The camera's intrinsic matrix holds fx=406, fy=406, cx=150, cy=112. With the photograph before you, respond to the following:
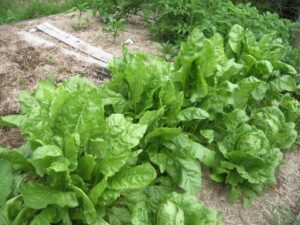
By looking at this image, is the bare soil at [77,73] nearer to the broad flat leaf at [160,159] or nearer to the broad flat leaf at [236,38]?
the broad flat leaf at [160,159]

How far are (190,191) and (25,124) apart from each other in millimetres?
1104

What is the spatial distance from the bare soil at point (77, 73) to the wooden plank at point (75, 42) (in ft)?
0.33

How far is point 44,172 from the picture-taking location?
2.26 meters

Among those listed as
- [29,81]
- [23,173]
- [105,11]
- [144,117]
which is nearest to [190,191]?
[144,117]

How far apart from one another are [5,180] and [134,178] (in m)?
0.72

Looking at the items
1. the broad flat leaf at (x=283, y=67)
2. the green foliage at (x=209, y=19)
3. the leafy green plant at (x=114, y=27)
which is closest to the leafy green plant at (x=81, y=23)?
the leafy green plant at (x=114, y=27)

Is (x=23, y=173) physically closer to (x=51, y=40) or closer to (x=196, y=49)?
(x=196, y=49)

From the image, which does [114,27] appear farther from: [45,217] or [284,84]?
[45,217]

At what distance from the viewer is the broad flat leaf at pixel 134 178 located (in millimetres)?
2266

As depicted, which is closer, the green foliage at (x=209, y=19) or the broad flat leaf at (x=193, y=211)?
the broad flat leaf at (x=193, y=211)

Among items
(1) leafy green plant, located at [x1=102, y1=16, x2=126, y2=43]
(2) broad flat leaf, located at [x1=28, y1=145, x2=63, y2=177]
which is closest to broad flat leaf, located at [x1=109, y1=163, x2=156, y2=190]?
(2) broad flat leaf, located at [x1=28, y1=145, x2=63, y2=177]

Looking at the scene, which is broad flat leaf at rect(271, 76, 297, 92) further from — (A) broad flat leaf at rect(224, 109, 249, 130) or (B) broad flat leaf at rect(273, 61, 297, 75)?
(A) broad flat leaf at rect(224, 109, 249, 130)

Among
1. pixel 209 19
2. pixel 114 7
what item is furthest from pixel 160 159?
pixel 114 7

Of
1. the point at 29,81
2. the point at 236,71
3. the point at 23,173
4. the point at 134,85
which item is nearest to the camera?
the point at 23,173
